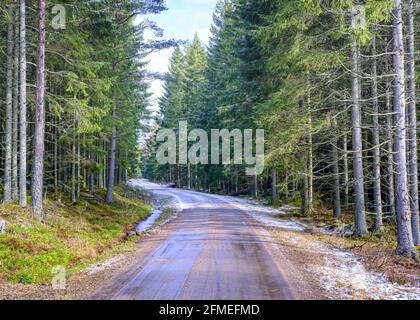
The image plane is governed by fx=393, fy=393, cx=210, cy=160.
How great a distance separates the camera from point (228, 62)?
3991cm

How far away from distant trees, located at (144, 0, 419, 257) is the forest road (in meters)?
3.86

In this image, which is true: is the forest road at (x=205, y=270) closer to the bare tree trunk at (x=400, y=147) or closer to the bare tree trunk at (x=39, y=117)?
the bare tree trunk at (x=400, y=147)

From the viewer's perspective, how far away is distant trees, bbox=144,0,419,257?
11367 millimetres

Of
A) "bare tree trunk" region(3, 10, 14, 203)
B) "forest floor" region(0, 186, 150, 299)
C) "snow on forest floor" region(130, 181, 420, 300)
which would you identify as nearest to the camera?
"snow on forest floor" region(130, 181, 420, 300)

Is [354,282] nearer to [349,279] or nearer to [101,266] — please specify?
[349,279]

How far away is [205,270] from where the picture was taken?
930cm

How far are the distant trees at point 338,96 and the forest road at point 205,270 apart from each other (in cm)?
386

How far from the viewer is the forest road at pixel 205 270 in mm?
7461

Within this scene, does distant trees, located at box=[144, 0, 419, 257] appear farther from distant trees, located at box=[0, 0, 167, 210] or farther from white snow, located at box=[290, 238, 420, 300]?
distant trees, located at box=[0, 0, 167, 210]

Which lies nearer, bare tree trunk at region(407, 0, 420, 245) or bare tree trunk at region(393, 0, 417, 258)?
bare tree trunk at region(393, 0, 417, 258)

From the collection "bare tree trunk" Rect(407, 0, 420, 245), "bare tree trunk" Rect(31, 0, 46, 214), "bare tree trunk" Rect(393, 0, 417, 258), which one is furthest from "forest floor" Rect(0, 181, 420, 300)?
"bare tree trunk" Rect(31, 0, 46, 214)

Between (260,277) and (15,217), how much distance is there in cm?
893

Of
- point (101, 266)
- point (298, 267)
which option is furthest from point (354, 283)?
point (101, 266)
